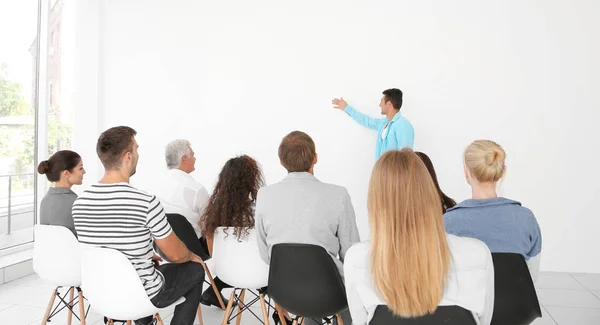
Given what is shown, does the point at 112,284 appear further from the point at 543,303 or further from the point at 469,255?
the point at 543,303

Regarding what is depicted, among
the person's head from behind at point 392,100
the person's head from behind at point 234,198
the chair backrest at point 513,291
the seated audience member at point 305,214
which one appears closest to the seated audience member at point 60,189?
the person's head from behind at point 234,198

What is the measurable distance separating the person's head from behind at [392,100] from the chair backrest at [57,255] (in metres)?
2.89

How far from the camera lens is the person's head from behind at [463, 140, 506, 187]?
5.73 ft

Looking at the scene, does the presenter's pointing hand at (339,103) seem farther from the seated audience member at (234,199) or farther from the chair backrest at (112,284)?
the chair backrest at (112,284)

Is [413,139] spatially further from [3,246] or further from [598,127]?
[3,246]

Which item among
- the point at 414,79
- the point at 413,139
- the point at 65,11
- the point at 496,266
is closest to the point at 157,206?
the point at 496,266

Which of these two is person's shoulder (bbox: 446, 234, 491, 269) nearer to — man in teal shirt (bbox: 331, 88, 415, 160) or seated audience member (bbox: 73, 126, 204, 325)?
seated audience member (bbox: 73, 126, 204, 325)

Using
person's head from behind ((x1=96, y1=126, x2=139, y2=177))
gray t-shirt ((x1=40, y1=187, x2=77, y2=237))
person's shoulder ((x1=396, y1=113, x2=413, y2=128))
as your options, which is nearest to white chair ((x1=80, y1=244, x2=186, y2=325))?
person's head from behind ((x1=96, y1=126, x2=139, y2=177))

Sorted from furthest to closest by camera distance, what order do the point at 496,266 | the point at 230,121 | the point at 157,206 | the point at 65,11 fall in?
the point at 65,11 < the point at 230,121 < the point at 157,206 < the point at 496,266

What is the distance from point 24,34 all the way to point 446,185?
15.4ft

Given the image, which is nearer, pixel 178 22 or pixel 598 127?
pixel 598 127

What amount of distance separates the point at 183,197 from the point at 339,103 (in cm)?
216

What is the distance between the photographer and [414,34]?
4258 mm

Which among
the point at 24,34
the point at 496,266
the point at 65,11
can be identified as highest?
the point at 65,11
